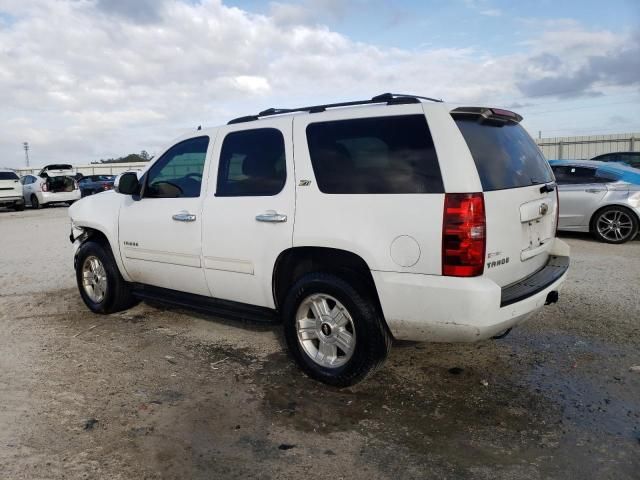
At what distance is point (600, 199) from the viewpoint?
31.1ft

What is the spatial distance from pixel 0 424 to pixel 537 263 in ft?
12.6

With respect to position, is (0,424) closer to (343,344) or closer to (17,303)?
(343,344)

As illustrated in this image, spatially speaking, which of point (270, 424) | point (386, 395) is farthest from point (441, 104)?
point (270, 424)

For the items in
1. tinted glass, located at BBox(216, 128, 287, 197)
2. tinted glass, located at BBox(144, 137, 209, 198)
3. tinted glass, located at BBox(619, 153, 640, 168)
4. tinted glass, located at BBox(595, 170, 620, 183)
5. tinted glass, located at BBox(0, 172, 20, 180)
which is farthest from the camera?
tinted glass, located at BBox(0, 172, 20, 180)

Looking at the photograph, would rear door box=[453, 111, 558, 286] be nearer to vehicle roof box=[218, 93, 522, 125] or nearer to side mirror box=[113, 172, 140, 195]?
vehicle roof box=[218, 93, 522, 125]

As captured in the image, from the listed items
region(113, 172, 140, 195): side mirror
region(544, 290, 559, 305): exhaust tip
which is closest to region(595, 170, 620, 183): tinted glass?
region(544, 290, 559, 305): exhaust tip

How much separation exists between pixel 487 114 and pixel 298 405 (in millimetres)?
2363

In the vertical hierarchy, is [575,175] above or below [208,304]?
above

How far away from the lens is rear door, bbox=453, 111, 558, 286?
3379 millimetres

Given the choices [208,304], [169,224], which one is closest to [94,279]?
[169,224]

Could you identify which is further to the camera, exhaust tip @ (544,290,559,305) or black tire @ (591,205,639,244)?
black tire @ (591,205,639,244)

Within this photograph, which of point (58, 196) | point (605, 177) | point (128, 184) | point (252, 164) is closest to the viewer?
point (252, 164)

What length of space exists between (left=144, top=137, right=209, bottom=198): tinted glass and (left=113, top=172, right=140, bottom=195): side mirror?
103 mm

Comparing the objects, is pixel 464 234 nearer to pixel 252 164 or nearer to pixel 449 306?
pixel 449 306
